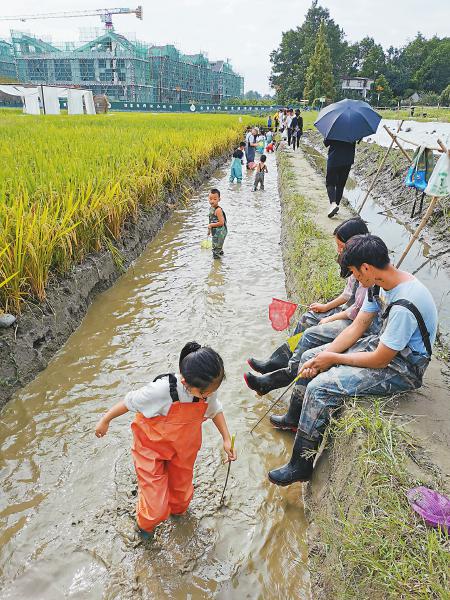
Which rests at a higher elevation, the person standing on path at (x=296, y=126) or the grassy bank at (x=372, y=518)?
the person standing on path at (x=296, y=126)

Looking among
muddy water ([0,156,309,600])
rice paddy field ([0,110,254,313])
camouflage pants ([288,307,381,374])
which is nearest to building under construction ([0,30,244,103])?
rice paddy field ([0,110,254,313])

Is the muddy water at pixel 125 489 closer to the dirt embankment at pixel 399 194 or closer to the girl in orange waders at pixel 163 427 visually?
the girl in orange waders at pixel 163 427

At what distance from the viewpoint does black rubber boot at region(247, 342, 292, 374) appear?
3.02 m

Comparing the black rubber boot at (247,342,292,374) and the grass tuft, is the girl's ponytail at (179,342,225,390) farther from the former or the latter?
the black rubber boot at (247,342,292,374)

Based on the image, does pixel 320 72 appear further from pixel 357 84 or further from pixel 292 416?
pixel 292 416

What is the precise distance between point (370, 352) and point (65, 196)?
3254 mm

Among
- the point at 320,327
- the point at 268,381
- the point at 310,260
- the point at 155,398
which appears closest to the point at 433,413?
the point at 320,327

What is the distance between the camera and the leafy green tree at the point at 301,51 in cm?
5336

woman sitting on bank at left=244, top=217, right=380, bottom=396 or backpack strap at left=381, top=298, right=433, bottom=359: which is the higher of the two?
backpack strap at left=381, top=298, right=433, bottom=359

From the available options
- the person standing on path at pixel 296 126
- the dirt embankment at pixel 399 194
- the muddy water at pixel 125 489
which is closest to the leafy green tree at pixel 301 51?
the person standing on path at pixel 296 126

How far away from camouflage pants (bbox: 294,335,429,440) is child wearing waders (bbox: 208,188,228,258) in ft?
12.5

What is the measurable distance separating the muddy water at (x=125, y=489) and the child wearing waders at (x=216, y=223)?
1.62m

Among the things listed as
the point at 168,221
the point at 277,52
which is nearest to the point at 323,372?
the point at 168,221

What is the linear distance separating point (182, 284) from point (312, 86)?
1904 inches
